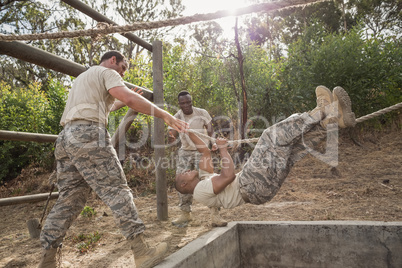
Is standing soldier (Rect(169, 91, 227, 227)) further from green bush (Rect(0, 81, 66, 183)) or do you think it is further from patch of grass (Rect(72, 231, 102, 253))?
green bush (Rect(0, 81, 66, 183))

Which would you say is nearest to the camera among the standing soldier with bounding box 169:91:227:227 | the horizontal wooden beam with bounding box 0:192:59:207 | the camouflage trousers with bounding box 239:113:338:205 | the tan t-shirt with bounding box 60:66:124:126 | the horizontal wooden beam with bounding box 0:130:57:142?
the tan t-shirt with bounding box 60:66:124:126

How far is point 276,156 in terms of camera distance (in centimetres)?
253

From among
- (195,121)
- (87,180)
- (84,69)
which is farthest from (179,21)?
(195,121)

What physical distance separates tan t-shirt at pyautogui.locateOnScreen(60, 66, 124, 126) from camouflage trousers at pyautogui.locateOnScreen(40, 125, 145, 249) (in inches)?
3.6

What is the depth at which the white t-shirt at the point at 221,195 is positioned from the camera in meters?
2.55

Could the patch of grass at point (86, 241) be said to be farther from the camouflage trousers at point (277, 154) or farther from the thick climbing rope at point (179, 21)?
the thick climbing rope at point (179, 21)

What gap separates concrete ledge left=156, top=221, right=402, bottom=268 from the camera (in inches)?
87.0

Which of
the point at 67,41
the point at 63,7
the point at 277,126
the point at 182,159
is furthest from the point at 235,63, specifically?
the point at 67,41

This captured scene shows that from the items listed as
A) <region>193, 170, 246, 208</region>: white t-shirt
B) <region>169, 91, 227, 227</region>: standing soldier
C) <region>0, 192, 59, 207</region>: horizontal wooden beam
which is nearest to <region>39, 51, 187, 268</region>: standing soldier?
<region>193, 170, 246, 208</region>: white t-shirt

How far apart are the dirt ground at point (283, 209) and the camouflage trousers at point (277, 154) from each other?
49.0 inches

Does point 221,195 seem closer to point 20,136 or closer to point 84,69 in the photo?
point 84,69

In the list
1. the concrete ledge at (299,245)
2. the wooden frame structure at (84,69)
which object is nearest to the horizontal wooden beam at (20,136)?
the wooden frame structure at (84,69)

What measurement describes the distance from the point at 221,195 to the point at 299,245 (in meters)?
0.78

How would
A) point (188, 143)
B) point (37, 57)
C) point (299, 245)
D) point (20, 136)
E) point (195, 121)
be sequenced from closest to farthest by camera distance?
point (37, 57), point (299, 245), point (20, 136), point (188, 143), point (195, 121)
